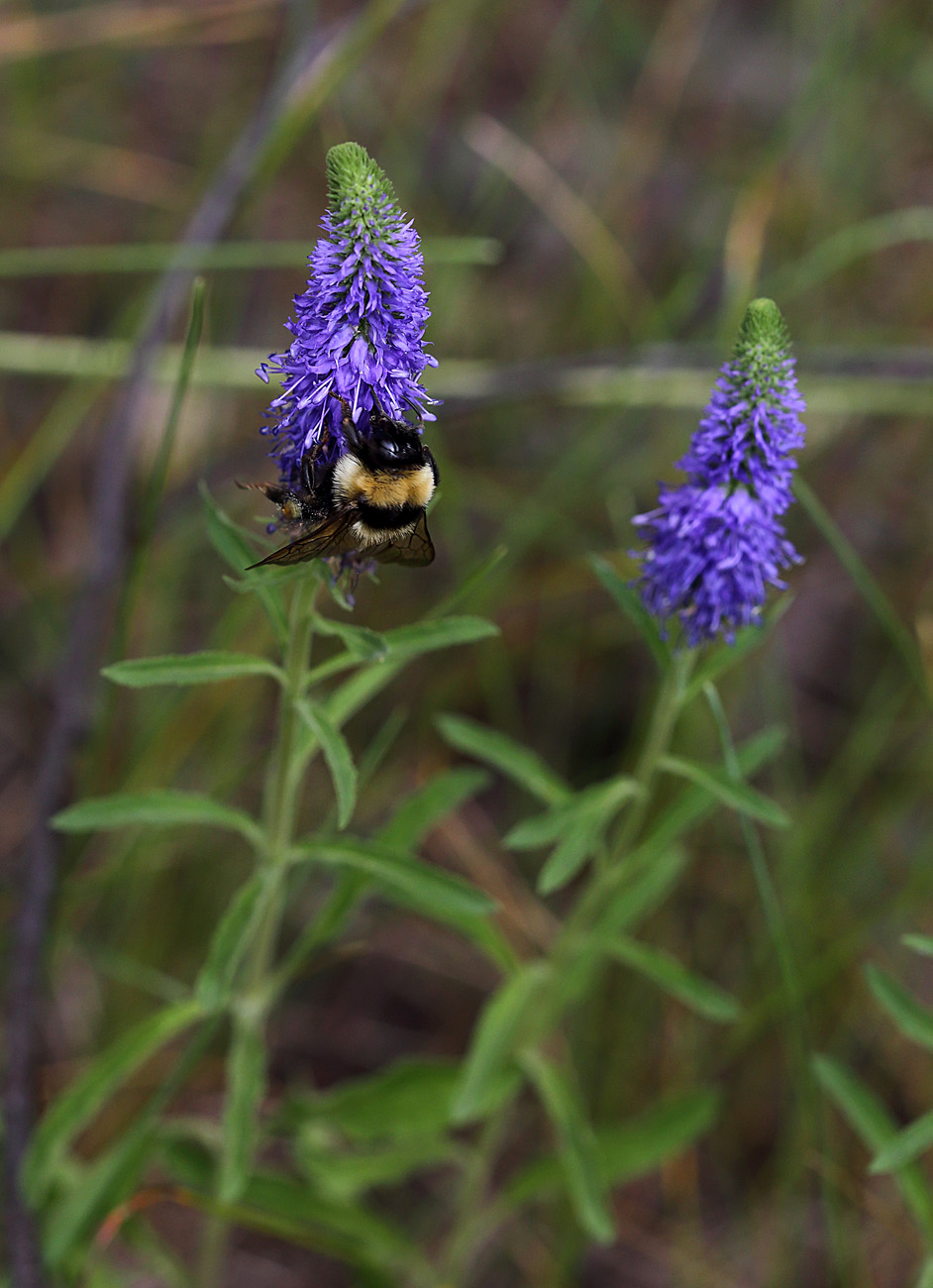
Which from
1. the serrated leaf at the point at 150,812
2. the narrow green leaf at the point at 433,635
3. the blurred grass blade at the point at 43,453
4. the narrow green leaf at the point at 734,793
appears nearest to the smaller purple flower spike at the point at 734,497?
the narrow green leaf at the point at 734,793

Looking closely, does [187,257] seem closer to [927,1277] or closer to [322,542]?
[322,542]

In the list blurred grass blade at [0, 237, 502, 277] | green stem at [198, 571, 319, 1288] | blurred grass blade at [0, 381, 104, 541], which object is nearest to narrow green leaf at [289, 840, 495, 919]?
green stem at [198, 571, 319, 1288]

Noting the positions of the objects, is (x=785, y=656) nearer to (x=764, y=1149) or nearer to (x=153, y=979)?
(x=764, y=1149)

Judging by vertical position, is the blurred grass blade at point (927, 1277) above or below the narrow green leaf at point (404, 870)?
below

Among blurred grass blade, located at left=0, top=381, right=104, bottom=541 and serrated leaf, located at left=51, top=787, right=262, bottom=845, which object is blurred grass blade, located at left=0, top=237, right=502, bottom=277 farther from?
serrated leaf, located at left=51, top=787, right=262, bottom=845

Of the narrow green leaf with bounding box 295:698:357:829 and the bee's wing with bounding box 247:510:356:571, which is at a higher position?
the bee's wing with bounding box 247:510:356:571

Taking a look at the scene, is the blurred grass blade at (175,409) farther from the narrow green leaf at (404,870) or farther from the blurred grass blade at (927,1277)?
the blurred grass blade at (927,1277)
